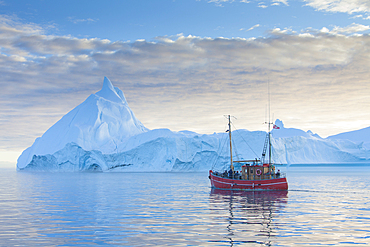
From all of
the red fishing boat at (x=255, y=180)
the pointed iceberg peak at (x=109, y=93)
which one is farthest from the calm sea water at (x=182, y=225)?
the pointed iceberg peak at (x=109, y=93)

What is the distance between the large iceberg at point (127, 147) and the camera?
212ft

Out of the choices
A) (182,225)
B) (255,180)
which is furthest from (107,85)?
(182,225)

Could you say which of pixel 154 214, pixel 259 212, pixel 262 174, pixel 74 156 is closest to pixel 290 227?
pixel 259 212

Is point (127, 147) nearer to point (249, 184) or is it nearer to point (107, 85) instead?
point (107, 85)

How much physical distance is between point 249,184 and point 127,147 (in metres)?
40.6

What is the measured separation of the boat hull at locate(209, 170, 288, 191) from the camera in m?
29.7

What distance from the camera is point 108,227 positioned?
13.2 metres

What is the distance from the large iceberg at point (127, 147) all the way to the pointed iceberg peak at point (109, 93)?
1.16m

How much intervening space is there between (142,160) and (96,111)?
60.1ft

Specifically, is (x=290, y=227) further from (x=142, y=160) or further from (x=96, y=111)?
(x=96, y=111)

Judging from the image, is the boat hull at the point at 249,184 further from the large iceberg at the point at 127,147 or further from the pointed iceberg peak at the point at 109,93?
the pointed iceberg peak at the point at 109,93

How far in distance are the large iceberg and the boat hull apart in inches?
1184

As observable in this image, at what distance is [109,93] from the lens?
8488 cm

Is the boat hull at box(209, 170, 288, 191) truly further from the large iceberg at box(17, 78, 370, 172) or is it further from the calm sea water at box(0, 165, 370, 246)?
Result: the large iceberg at box(17, 78, 370, 172)
